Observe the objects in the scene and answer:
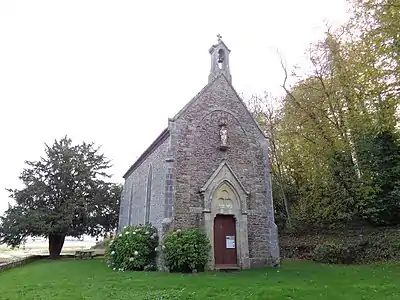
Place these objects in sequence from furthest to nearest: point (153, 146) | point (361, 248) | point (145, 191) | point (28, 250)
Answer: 1. point (28, 250)
2. point (145, 191)
3. point (153, 146)
4. point (361, 248)

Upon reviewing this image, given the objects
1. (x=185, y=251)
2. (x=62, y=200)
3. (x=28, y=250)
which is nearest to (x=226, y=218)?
(x=185, y=251)

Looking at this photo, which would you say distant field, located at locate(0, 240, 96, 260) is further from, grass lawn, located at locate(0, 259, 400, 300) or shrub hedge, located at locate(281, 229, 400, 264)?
shrub hedge, located at locate(281, 229, 400, 264)

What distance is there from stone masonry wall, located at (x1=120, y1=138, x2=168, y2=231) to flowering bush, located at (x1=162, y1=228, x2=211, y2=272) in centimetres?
192

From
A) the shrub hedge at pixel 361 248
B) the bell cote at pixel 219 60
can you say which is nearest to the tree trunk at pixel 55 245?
the bell cote at pixel 219 60

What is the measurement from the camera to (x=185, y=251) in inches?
524

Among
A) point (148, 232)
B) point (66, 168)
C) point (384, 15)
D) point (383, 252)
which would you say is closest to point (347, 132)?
point (383, 252)

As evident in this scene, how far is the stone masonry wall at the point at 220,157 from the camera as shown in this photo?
50.8 ft

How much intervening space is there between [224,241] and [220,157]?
4270 millimetres

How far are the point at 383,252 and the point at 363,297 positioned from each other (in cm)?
974

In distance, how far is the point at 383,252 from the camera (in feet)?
53.1

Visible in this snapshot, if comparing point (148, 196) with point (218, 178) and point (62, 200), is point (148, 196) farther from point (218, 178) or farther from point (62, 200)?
point (62, 200)

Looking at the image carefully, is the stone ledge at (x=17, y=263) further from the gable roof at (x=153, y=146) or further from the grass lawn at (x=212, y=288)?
the gable roof at (x=153, y=146)

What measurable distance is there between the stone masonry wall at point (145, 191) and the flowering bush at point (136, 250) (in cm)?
71

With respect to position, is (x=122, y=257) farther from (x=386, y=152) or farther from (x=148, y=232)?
(x=386, y=152)
